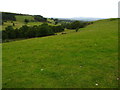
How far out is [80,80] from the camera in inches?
348

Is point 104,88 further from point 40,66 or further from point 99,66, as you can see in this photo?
point 40,66

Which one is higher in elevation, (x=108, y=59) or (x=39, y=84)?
(x=108, y=59)

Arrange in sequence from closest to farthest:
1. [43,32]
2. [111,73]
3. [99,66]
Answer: [111,73], [99,66], [43,32]

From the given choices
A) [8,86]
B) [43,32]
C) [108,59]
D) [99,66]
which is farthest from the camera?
[43,32]

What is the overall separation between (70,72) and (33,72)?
3287 mm

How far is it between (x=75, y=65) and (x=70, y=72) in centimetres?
167

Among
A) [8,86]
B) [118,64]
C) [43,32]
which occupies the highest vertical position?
[43,32]

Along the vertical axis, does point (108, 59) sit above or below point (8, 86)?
above

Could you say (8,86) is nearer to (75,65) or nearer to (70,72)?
(70,72)

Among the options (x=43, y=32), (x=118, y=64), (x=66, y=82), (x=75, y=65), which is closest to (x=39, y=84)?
(x=66, y=82)

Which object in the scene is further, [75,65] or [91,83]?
[75,65]

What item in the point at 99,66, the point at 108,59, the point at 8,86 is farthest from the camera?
the point at 108,59

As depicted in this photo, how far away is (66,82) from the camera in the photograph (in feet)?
28.2

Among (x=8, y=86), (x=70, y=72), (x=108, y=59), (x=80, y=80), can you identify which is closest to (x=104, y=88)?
(x=80, y=80)
